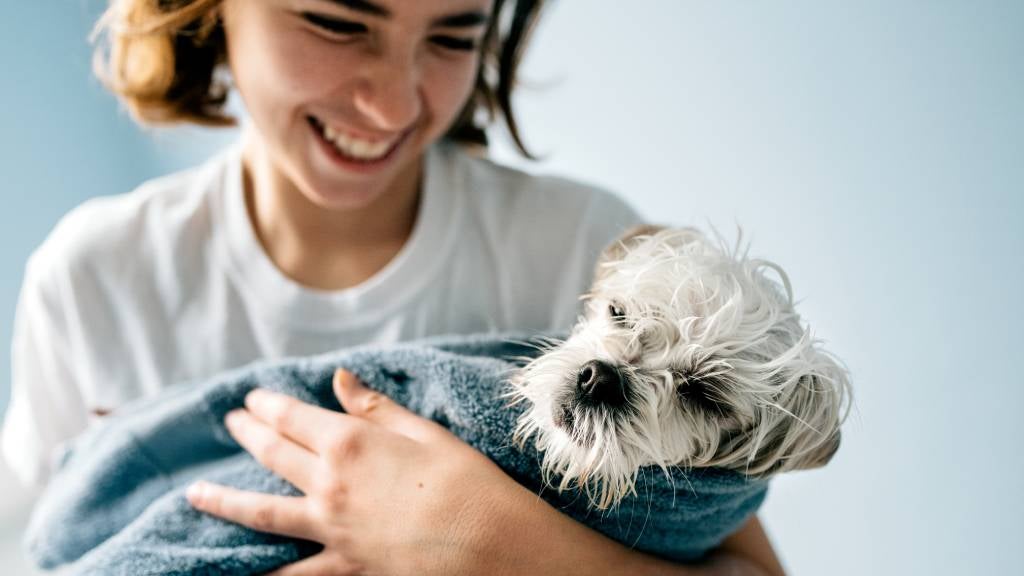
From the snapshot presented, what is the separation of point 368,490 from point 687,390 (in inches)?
14.5

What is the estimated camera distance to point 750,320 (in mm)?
772

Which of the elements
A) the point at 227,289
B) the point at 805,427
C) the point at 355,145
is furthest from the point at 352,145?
the point at 805,427

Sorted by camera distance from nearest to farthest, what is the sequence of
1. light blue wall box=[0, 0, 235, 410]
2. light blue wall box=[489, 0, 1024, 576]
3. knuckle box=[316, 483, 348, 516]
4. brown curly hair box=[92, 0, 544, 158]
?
knuckle box=[316, 483, 348, 516], light blue wall box=[489, 0, 1024, 576], brown curly hair box=[92, 0, 544, 158], light blue wall box=[0, 0, 235, 410]

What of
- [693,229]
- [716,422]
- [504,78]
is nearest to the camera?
[716,422]

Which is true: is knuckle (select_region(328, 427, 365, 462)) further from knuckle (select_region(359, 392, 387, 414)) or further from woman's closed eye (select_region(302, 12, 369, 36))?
woman's closed eye (select_region(302, 12, 369, 36))

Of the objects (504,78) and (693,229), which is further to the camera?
(504,78)

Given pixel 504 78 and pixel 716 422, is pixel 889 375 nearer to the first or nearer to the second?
pixel 716 422

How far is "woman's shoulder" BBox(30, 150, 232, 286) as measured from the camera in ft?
3.94

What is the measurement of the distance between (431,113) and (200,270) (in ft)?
1.61

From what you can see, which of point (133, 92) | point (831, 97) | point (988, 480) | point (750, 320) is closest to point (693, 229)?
point (750, 320)

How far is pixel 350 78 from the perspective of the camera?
3.12ft

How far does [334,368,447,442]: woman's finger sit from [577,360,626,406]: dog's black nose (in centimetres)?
21

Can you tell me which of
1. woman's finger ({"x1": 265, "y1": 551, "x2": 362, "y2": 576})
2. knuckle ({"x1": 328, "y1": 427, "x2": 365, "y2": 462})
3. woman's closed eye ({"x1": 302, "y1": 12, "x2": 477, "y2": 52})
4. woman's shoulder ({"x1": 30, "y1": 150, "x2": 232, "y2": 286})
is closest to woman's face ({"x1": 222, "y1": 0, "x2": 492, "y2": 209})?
woman's closed eye ({"x1": 302, "y1": 12, "x2": 477, "y2": 52})

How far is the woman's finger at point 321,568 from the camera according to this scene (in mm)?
840
